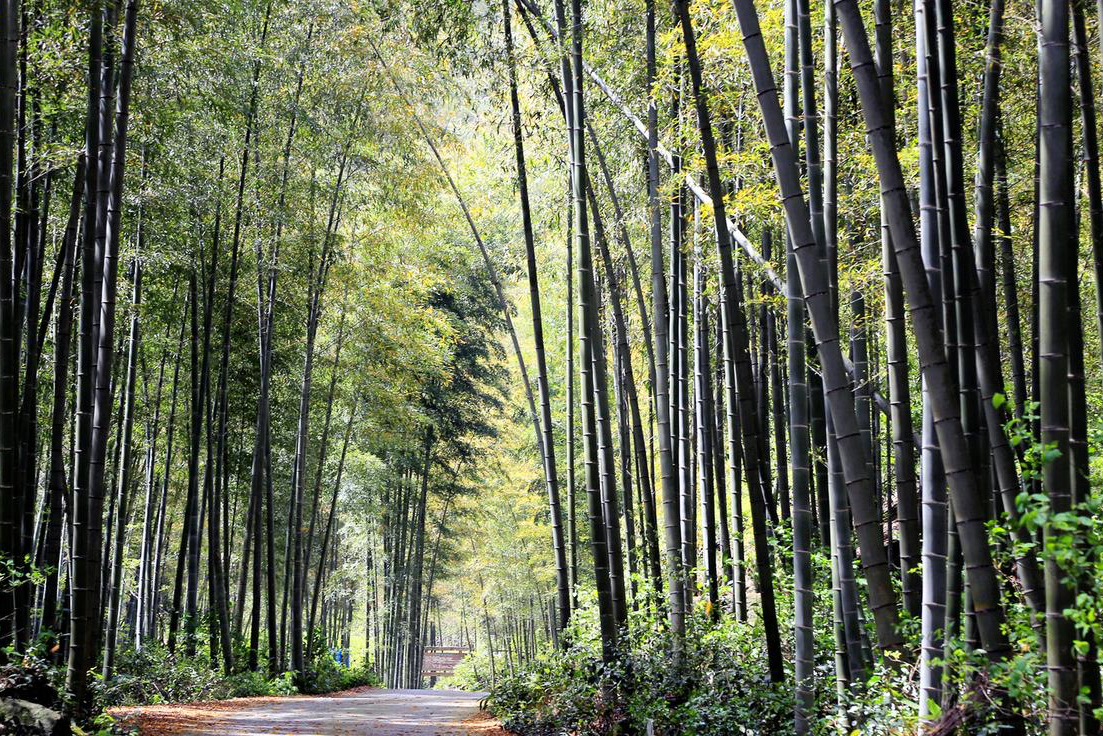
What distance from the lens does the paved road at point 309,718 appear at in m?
6.09

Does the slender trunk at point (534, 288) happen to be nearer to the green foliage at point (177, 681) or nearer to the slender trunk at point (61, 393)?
the slender trunk at point (61, 393)

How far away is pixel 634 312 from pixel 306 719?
5464mm

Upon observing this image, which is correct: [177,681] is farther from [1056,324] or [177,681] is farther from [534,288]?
[1056,324]

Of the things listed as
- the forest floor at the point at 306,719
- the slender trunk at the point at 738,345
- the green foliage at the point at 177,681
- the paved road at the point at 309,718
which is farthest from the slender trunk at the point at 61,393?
the slender trunk at the point at 738,345

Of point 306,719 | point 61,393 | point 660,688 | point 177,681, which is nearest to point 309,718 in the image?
point 306,719

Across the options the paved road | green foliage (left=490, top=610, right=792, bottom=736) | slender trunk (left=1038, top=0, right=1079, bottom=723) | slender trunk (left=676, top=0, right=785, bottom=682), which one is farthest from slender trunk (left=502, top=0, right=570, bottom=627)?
slender trunk (left=1038, top=0, right=1079, bottom=723)

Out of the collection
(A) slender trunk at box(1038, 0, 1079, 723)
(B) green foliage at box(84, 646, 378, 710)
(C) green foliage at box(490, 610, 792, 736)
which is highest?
(A) slender trunk at box(1038, 0, 1079, 723)

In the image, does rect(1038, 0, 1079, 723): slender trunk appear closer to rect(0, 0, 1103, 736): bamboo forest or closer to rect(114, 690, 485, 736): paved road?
rect(0, 0, 1103, 736): bamboo forest

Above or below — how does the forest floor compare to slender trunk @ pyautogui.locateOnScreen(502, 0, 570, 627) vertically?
below

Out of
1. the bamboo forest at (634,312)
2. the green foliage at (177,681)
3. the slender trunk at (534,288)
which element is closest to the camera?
the bamboo forest at (634,312)

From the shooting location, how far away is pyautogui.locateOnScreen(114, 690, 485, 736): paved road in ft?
20.0

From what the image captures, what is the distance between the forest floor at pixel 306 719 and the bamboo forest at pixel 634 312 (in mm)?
86

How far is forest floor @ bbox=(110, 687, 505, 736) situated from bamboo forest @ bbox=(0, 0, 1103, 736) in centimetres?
9

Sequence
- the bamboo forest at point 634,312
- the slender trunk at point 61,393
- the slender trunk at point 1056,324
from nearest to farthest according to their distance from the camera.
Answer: the slender trunk at point 1056,324
the bamboo forest at point 634,312
the slender trunk at point 61,393
